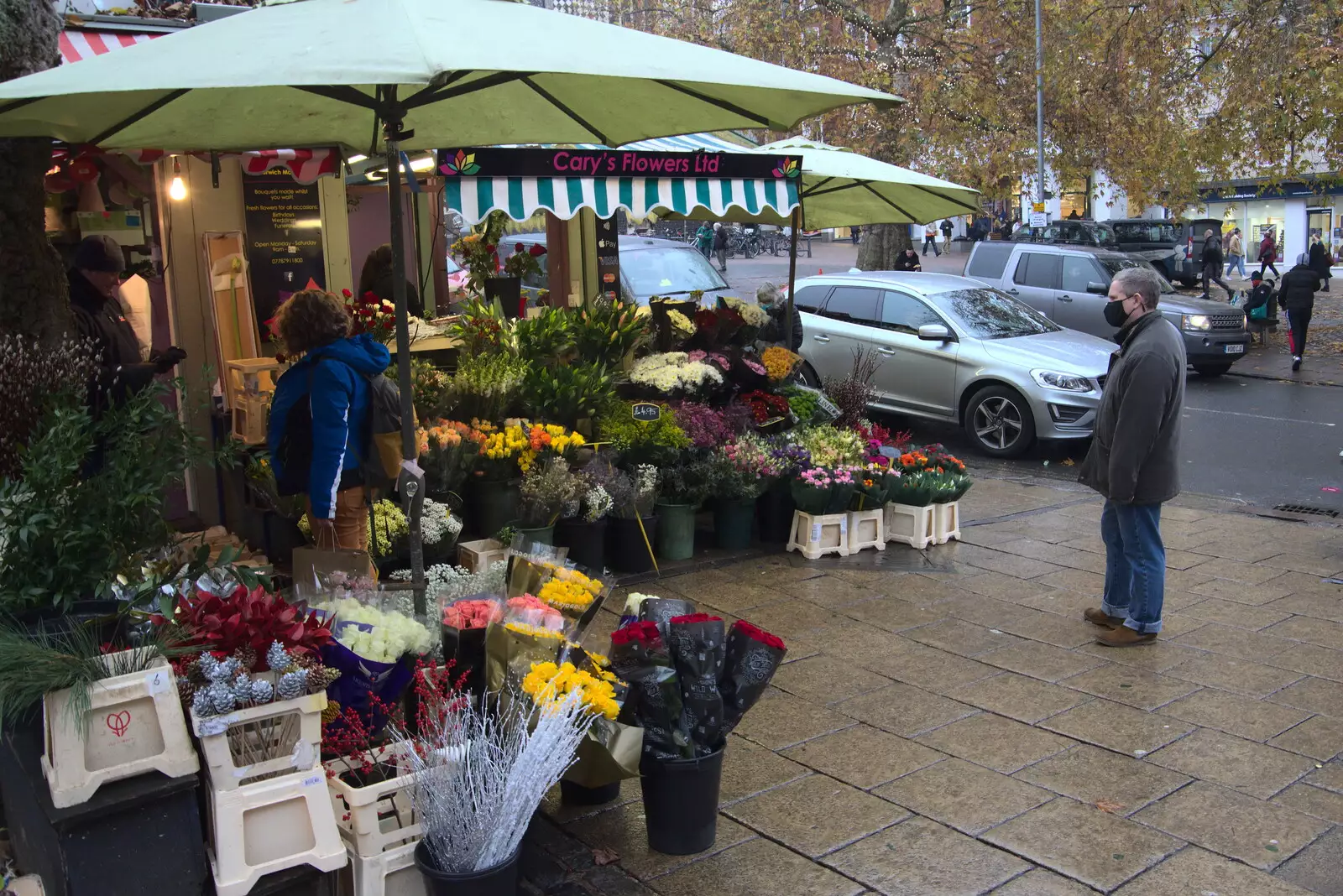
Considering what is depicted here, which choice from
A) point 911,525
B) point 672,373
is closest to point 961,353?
point 911,525

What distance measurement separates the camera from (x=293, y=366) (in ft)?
17.0

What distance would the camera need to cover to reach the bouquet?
23.7ft

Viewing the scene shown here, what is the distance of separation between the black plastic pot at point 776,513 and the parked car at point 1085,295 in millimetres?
8417

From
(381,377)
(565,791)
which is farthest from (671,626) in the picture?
(381,377)

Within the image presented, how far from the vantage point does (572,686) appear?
353 centimetres

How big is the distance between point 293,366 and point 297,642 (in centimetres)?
224

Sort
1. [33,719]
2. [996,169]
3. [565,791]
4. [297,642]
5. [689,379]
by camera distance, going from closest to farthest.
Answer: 1. [33,719]
2. [297,642]
3. [565,791]
4. [689,379]
5. [996,169]

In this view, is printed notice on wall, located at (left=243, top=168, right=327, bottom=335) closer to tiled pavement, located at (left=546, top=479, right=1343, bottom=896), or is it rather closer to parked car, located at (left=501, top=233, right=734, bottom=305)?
parked car, located at (left=501, top=233, right=734, bottom=305)

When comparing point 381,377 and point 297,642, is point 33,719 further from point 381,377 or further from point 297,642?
point 381,377

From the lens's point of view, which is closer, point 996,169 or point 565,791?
point 565,791

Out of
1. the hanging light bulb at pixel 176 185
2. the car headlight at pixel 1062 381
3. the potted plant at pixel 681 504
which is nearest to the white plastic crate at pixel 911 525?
the potted plant at pixel 681 504

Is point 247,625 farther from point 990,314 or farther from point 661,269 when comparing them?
point 661,269

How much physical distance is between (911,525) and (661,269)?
6.73 meters

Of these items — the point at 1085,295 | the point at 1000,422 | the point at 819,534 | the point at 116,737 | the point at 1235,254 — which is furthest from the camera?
the point at 1235,254
